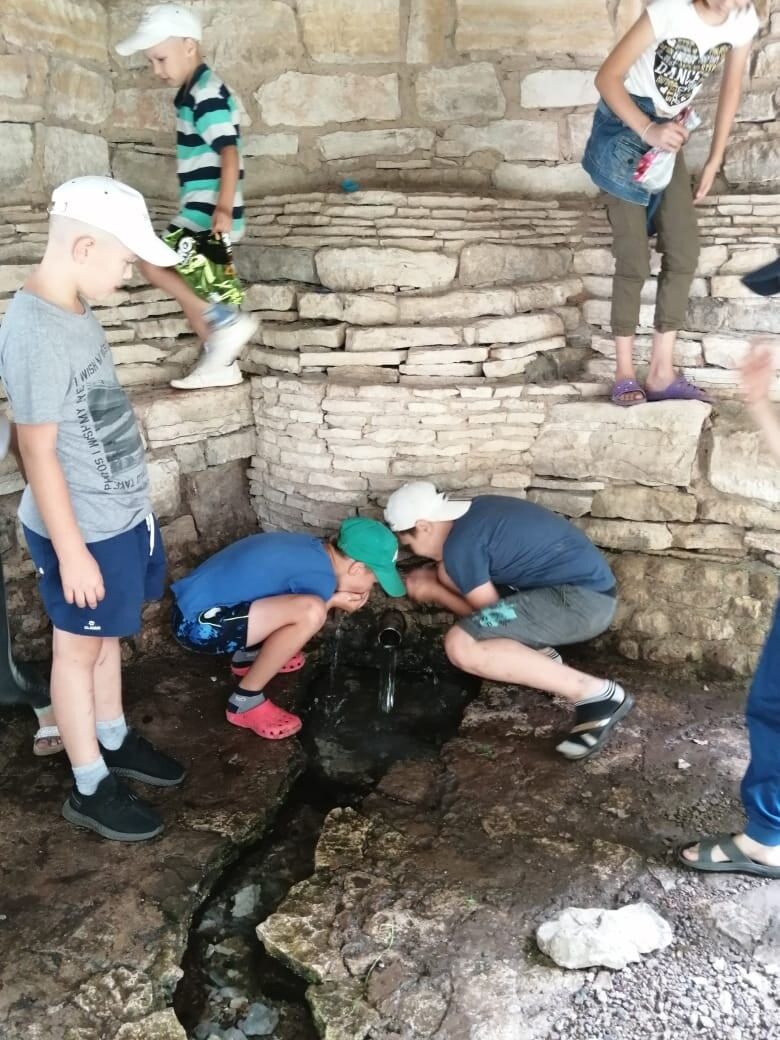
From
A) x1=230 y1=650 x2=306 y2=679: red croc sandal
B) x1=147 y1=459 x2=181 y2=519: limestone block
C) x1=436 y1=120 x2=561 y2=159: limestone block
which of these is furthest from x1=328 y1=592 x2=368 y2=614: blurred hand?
x1=436 y1=120 x2=561 y2=159: limestone block

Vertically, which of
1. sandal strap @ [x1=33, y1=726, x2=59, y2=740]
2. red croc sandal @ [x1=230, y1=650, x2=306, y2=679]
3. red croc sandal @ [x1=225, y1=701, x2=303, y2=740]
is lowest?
red croc sandal @ [x1=225, y1=701, x2=303, y2=740]

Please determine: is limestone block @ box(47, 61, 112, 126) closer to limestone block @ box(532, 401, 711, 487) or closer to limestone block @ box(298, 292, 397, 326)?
limestone block @ box(298, 292, 397, 326)

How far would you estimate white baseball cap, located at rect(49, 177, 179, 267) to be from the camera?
2.12 meters

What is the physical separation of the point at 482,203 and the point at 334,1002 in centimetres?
303

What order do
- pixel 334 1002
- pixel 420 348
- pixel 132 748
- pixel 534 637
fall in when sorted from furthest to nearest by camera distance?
pixel 420 348, pixel 534 637, pixel 132 748, pixel 334 1002

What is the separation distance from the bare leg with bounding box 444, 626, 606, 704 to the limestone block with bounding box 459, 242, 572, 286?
1523 millimetres

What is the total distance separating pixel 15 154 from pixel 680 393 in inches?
110

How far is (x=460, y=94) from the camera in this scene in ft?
13.0

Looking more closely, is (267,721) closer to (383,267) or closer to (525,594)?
(525,594)

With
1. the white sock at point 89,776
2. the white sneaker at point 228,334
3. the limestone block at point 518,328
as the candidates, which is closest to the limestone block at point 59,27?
the white sneaker at point 228,334

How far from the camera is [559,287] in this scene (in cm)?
378

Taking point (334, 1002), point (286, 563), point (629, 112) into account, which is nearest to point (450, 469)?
point (286, 563)

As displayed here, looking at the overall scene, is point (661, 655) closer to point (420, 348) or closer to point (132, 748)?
point (420, 348)

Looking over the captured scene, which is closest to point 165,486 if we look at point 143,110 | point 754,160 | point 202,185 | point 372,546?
point 372,546
